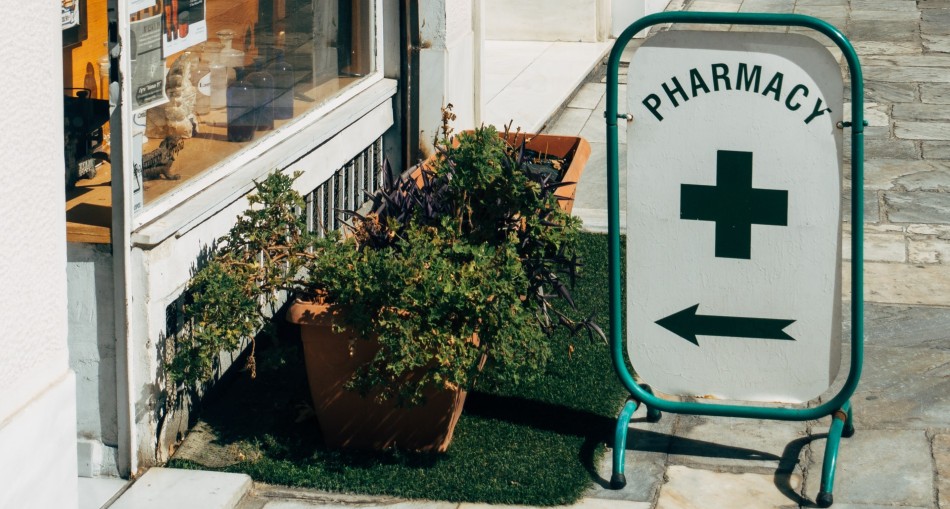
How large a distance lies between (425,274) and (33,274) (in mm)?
1277

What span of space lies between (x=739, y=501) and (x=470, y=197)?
4.74 ft

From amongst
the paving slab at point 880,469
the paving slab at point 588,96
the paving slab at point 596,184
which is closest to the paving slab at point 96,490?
the paving slab at point 880,469

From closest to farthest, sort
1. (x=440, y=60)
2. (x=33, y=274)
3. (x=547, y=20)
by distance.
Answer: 1. (x=33, y=274)
2. (x=440, y=60)
3. (x=547, y=20)

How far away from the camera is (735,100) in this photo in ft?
12.9

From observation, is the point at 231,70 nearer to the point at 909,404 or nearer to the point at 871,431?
the point at 871,431

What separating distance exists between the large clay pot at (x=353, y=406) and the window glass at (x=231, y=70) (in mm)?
756

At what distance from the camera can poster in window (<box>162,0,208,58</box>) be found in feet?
14.3

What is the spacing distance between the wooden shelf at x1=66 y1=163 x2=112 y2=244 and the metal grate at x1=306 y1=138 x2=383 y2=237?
4.31ft

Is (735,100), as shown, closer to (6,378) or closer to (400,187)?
(400,187)

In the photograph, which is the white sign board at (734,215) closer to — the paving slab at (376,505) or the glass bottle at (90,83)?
the paving slab at (376,505)

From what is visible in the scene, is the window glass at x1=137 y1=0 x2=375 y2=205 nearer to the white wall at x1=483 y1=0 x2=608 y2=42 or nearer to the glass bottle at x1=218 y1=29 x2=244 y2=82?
the glass bottle at x1=218 y1=29 x2=244 y2=82

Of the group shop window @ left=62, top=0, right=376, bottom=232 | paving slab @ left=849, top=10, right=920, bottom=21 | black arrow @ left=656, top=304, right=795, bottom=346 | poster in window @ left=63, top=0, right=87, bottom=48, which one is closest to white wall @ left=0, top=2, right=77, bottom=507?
shop window @ left=62, top=0, right=376, bottom=232

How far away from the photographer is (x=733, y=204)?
13.2ft

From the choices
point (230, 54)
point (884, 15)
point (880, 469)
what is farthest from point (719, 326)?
point (884, 15)
